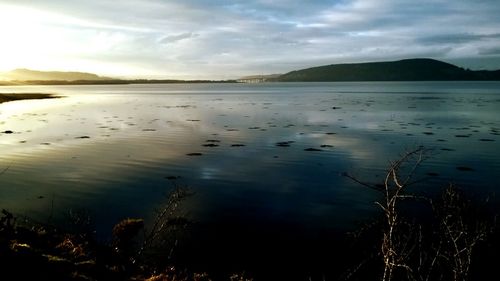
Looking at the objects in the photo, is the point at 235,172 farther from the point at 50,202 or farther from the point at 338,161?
the point at 50,202

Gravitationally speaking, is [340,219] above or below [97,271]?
below

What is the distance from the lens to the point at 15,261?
950cm

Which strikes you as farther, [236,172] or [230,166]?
[230,166]

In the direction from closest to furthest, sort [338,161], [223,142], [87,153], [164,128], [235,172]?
[235,172], [338,161], [87,153], [223,142], [164,128]

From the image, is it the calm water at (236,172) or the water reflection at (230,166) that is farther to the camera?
the water reflection at (230,166)

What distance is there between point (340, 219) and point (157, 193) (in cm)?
941

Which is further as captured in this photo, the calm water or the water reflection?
the water reflection

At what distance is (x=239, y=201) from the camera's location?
19.7 metres

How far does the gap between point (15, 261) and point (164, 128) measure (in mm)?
40059

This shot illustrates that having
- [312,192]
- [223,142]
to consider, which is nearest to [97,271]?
[312,192]

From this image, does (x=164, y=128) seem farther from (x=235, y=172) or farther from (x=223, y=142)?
(x=235, y=172)

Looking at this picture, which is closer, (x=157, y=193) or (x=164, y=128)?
(x=157, y=193)

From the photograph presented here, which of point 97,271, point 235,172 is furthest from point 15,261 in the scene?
point 235,172

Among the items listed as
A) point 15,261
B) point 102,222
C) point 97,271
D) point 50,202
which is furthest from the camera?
point 50,202
